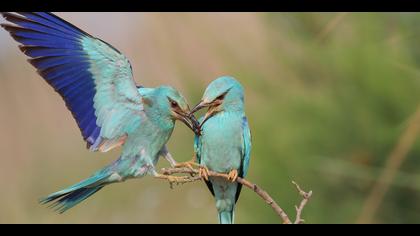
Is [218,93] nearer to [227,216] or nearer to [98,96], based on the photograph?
[98,96]

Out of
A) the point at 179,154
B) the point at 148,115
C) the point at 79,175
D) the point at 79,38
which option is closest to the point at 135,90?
the point at 148,115

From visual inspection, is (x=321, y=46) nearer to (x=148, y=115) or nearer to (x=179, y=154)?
(x=179, y=154)

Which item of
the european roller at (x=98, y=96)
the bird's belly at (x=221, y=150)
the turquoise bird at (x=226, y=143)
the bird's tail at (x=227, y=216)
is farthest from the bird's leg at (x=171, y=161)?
the bird's tail at (x=227, y=216)

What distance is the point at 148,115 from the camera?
236cm

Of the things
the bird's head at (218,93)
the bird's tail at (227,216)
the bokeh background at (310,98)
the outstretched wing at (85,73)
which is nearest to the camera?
Answer: the outstretched wing at (85,73)

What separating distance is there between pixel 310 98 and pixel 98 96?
246 cm

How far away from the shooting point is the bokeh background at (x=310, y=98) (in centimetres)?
435

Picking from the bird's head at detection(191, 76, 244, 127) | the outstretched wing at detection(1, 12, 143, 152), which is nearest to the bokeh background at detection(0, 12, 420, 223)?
the bird's head at detection(191, 76, 244, 127)

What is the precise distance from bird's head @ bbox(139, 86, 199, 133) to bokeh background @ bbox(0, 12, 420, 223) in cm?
178

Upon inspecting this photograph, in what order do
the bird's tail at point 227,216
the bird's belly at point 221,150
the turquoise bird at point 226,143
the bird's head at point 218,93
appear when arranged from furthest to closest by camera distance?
1. the bird's tail at point 227,216
2. the bird's belly at point 221,150
3. the turquoise bird at point 226,143
4. the bird's head at point 218,93

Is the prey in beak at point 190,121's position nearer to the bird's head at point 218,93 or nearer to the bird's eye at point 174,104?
the bird's eye at point 174,104

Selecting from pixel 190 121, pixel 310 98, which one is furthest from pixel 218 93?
pixel 310 98
